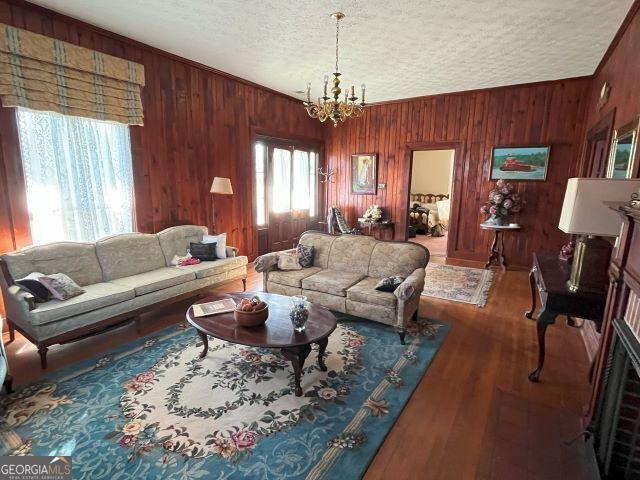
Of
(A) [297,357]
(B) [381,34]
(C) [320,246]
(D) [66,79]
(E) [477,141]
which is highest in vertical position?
(B) [381,34]

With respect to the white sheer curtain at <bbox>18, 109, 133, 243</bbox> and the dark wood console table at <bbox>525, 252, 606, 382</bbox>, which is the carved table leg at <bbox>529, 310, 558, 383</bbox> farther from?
the white sheer curtain at <bbox>18, 109, 133, 243</bbox>

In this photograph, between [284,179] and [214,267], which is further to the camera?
[284,179]

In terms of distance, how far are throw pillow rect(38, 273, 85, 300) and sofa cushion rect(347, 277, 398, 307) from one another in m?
2.60

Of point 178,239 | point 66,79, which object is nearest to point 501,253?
point 178,239

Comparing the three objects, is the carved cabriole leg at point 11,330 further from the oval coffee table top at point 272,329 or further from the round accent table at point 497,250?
the round accent table at point 497,250

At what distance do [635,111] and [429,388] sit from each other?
9.33ft

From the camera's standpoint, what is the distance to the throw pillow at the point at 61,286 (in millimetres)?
2916

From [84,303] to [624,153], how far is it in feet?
16.2

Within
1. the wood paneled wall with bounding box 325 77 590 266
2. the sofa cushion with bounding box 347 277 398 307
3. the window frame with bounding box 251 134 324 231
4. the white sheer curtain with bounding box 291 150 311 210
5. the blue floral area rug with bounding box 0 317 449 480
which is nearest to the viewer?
the blue floral area rug with bounding box 0 317 449 480

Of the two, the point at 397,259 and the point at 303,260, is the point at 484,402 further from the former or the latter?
the point at 303,260

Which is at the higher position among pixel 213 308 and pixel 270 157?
pixel 270 157

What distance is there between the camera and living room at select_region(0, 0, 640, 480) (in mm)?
1976

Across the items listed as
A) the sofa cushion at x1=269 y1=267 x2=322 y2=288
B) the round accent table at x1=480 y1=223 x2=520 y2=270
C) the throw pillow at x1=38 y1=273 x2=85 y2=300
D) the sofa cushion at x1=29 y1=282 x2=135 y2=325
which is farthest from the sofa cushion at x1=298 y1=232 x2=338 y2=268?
the round accent table at x1=480 y1=223 x2=520 y2=270

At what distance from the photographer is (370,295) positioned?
10.9ft
